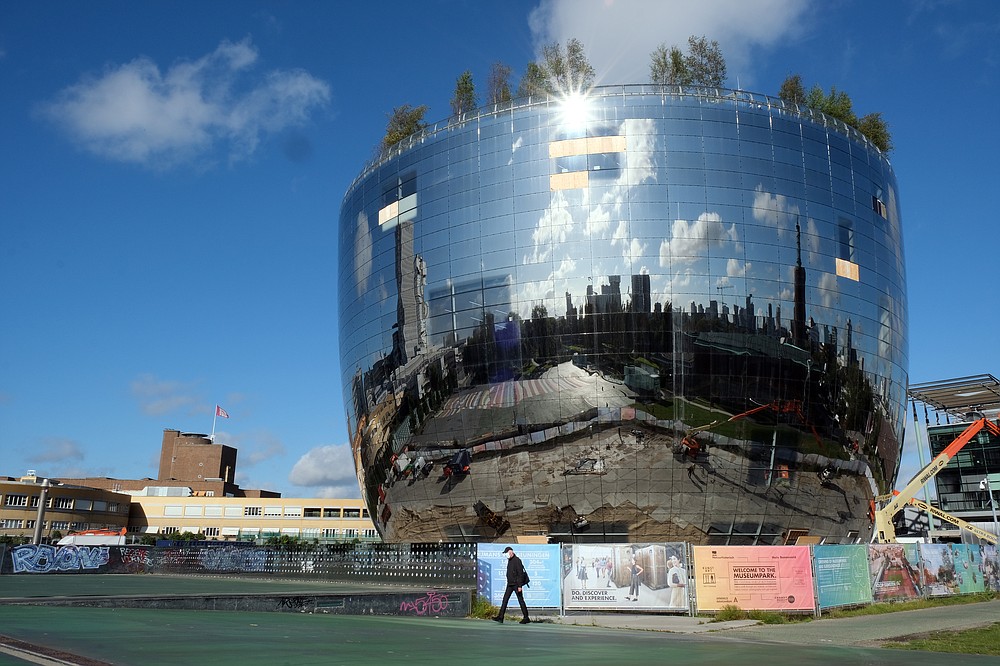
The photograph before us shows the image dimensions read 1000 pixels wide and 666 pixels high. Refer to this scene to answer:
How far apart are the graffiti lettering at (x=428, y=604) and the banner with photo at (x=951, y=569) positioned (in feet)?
55.1

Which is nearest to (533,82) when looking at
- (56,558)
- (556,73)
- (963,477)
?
(556,73)

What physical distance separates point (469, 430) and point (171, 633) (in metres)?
23.5

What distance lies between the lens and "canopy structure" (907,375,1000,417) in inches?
2650

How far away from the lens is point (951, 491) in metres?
96.1

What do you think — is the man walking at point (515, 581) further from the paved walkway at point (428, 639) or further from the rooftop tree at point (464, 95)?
the rooftop tree at point (464, 95)

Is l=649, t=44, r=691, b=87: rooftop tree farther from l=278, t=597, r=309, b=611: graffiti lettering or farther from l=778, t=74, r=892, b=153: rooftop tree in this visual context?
l=278, t=597, r=309, b=611: graffiti lettering

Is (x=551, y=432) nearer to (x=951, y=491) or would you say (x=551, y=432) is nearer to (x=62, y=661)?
(x=62, y=661)

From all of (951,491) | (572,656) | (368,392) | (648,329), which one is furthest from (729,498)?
(951,491)

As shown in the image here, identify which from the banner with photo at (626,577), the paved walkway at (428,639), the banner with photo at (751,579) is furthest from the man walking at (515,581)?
the banner with photo at (751,579)

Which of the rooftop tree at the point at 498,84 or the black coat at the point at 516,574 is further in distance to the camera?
the rooftop tree at the point at 498,84

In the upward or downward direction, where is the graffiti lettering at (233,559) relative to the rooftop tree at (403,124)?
downward

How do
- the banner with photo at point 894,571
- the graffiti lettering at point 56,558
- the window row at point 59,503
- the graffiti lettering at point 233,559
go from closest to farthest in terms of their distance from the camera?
the banner with photo at point 894,571 < the graffiti lettering at point 56,558 < the graffiti lettering at point 233,559 < the window row at point 59,503

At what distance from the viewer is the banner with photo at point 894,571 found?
23859 mm

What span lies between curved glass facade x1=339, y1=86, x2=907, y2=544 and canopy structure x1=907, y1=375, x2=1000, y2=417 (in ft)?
114
